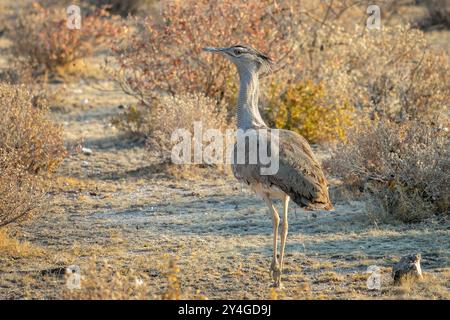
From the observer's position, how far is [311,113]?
35.2 feet

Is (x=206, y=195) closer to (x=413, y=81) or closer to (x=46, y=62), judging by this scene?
(x=413, y=81)

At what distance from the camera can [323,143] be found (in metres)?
10.8

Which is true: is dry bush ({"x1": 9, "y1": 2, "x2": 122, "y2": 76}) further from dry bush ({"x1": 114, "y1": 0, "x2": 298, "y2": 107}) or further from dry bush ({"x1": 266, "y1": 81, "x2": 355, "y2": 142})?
dry bush ({"x1": 266, "y1": 81, "x2": 355, "y2": 142})

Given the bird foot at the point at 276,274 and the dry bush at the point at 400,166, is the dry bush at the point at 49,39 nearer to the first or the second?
the dry bush at the point at 400,166

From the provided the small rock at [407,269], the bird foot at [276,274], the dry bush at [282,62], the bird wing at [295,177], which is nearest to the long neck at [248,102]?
the bird wing at [295,177]

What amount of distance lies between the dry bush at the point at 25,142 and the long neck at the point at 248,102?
205 centimetres

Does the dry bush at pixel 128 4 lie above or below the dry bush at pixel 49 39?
above

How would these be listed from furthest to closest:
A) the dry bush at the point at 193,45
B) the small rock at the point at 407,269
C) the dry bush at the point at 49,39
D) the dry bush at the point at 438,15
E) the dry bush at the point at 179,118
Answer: the dry bush at the point at 438,15, the dry bush at the point at 49,39, the dry bush at the point at 193,45, the dry bush at the point at 179,118, the small rock at the point at 407,269

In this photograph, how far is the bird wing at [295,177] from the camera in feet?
20.4

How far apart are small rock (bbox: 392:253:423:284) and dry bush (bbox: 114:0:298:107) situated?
16.2ft

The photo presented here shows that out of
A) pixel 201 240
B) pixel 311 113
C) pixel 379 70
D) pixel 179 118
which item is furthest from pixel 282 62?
pixel 201 240

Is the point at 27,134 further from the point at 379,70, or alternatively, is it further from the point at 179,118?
the point at 379,70

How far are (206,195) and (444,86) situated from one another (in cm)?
409

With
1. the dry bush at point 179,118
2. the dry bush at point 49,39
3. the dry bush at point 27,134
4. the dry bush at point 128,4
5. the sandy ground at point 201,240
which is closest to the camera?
the sandy ground at point 201,240
